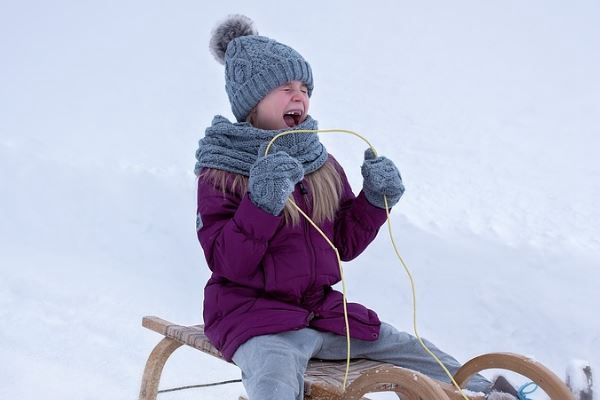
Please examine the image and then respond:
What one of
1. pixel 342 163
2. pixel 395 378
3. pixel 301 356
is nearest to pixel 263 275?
pixel 301 356

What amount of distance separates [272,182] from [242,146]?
32 cm

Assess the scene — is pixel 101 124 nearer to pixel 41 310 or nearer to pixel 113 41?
pixel 113 41

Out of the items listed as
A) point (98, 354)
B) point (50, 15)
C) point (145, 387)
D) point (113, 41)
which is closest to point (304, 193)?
point (145, 387)

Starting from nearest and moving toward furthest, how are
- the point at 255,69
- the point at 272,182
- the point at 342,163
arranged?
the point at 272,182 < the point at 255,69 < the point at 342,163

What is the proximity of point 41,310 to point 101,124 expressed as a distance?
203 inches

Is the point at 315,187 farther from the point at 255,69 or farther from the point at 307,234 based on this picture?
the point at 255,69

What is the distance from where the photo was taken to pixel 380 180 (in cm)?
219

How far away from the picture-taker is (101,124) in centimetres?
895

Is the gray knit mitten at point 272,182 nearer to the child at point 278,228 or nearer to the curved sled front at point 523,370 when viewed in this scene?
the child at point 278,228

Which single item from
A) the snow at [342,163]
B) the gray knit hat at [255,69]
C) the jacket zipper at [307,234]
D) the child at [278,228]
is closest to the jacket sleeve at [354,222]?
the child at [278,228]

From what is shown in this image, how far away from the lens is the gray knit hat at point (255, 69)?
7.25 ft

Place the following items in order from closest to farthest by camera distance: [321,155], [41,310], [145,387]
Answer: [321,155] → [145,387] → [41,310]

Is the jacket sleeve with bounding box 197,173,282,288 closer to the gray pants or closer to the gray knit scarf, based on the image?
the gray knit scarf

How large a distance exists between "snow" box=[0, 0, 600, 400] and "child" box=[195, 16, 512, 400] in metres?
1.46
